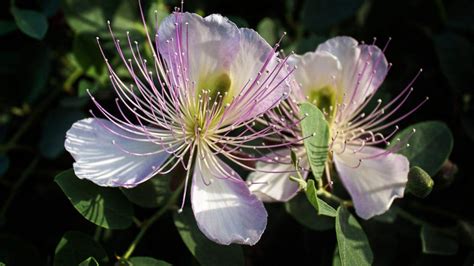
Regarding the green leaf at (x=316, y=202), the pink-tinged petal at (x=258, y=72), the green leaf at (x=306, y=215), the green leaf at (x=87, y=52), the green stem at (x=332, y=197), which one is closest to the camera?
the green leaf at (x=316, y=202)

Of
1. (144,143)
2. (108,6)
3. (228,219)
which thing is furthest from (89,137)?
(108,6)

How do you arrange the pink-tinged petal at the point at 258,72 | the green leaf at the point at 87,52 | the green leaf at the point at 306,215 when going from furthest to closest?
the green leaf at the point at 87,52 → the green leaf at the point at 306,215 → the pink-tinged petal at the point at 258,72

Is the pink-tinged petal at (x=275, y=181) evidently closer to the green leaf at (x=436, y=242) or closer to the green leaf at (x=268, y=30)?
the green leaf at (x=436, y=242)

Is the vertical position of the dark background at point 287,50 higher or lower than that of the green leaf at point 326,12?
lower

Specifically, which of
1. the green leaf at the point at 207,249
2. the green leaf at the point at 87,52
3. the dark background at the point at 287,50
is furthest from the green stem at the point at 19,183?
the green leaf at the point at 207,249

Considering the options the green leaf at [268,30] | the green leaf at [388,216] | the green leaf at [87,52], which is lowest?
the green leaf at [388,216]

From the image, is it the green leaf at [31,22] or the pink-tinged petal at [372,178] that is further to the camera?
the green leaf at [31,22]

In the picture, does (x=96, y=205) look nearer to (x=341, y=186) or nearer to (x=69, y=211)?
(x=69, y=211)

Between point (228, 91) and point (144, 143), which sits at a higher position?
point (228, 91)
